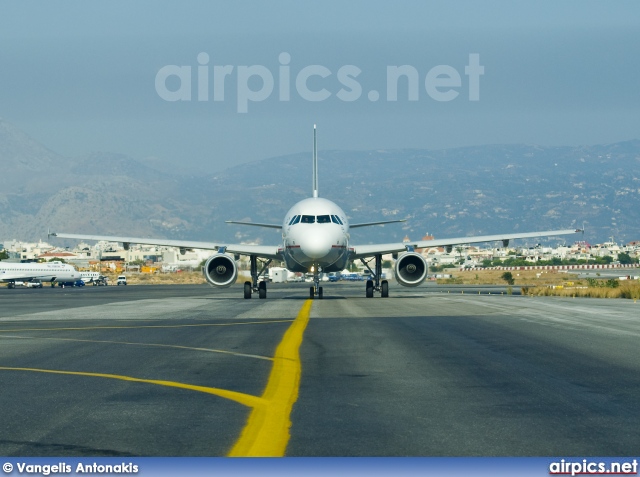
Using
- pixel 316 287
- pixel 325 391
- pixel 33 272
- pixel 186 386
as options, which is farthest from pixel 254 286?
pixel 33 272

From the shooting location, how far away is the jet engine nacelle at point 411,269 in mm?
46094

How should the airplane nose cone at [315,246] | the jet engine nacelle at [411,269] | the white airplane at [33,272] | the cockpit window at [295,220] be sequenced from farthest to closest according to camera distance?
1. the white airplane at [33,272]
2. the jet engine nacelle at [411,269]
3. the cockpit window at [295,220]
4. the airplane nose cone at [315,246]

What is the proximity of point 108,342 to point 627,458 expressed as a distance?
1391 cm

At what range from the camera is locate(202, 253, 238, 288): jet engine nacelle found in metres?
46.4

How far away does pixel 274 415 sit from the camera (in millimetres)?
10516

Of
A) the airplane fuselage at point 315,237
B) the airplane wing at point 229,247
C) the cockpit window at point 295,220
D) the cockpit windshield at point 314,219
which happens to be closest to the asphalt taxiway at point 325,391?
the airplane fuselage at point 315,237

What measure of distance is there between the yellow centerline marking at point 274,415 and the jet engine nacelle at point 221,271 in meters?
29.1

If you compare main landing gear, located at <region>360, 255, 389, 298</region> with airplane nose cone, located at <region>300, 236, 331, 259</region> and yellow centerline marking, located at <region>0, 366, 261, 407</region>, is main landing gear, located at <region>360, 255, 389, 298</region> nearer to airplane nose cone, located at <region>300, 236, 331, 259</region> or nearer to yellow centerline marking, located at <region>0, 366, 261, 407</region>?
airplane nose cone, located at <region>300, 236, 331, 259</region>

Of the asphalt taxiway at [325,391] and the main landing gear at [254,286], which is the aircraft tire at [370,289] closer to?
the main landing gear at [254,286]

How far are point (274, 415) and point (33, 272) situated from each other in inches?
4466

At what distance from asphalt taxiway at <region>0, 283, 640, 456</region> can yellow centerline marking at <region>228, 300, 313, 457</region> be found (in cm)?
2

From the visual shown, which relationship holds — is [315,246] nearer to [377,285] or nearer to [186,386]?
[377,285]

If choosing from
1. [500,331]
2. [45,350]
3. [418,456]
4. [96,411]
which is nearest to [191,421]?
[96,411]

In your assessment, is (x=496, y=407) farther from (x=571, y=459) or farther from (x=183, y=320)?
(x=183, y=320)
